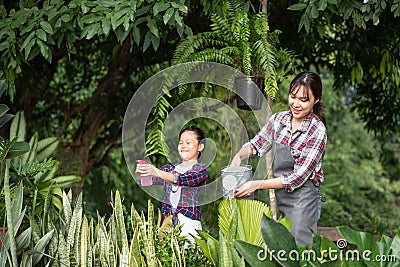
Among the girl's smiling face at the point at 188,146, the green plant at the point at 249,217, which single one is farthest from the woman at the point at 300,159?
the girl's smiling face at the point at 188,146

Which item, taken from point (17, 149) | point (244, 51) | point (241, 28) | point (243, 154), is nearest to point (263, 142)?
point (243, 154)

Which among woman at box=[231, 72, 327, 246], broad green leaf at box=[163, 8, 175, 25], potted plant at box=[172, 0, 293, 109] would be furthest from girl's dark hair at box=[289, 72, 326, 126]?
broad green leaf at box=[163, 8, 175, 25]

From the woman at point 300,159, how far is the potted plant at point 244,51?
29 cm

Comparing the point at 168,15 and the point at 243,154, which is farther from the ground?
the point at 168,15

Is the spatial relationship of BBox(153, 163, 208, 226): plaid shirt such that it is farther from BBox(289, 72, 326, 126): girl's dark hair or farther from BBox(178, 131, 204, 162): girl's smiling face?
BBox(289, 72, 326, 126): girl's dark hair

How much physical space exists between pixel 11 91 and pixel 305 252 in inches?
92.3

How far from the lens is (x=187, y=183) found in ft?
Result: 11.5

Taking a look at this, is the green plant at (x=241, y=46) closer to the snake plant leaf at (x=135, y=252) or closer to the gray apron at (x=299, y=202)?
the gray apron at (x=299, y=202)

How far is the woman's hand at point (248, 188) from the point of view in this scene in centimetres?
330

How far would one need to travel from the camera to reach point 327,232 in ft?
19.6

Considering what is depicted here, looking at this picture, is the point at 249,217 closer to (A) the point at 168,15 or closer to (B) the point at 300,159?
(B) the point at 300,159

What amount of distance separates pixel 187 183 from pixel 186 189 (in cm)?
10

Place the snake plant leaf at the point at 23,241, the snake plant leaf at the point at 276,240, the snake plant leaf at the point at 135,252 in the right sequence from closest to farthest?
the snake plant leaf at the point at 276,240 < the snake plant leaf at the point at 135,252 < the snake plant leaf at the point at 23,241

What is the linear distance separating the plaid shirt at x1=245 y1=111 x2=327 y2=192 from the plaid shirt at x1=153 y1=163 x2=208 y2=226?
343 mm
